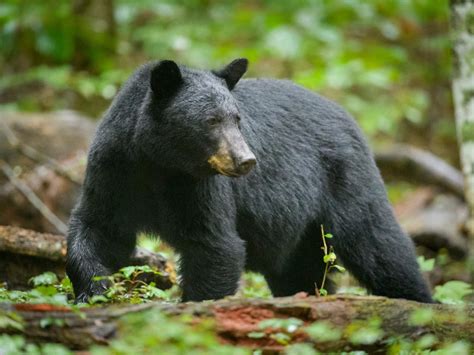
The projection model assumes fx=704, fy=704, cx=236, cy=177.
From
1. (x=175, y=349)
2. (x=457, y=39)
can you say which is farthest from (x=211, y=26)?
(x=175, y=349)

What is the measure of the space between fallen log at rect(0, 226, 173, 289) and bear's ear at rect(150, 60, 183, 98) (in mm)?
1514

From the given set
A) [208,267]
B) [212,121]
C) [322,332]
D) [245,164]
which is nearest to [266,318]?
[322,332]

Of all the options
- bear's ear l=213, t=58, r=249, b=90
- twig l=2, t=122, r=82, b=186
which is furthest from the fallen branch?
bear's ear l=213, t=58, r=249, b=90

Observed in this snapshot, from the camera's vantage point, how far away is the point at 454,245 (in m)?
10.3

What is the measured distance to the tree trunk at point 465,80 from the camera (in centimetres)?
661

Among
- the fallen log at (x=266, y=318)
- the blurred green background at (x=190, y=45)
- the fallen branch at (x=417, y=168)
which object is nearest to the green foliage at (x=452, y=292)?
the fallen log at (x=266, y=318)

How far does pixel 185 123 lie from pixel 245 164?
22.3 inches

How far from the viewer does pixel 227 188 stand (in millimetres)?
5074

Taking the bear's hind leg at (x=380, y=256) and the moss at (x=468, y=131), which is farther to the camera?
the moss at (x=468, y=131)

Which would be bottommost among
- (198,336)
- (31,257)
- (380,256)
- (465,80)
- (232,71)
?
(380,256)

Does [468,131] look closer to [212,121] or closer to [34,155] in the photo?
[212,121]

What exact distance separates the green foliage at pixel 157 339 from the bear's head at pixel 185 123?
1665mm

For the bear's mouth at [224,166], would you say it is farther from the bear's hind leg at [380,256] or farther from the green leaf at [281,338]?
the bear's hind leg at [380,256]

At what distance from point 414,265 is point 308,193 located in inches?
47.0
